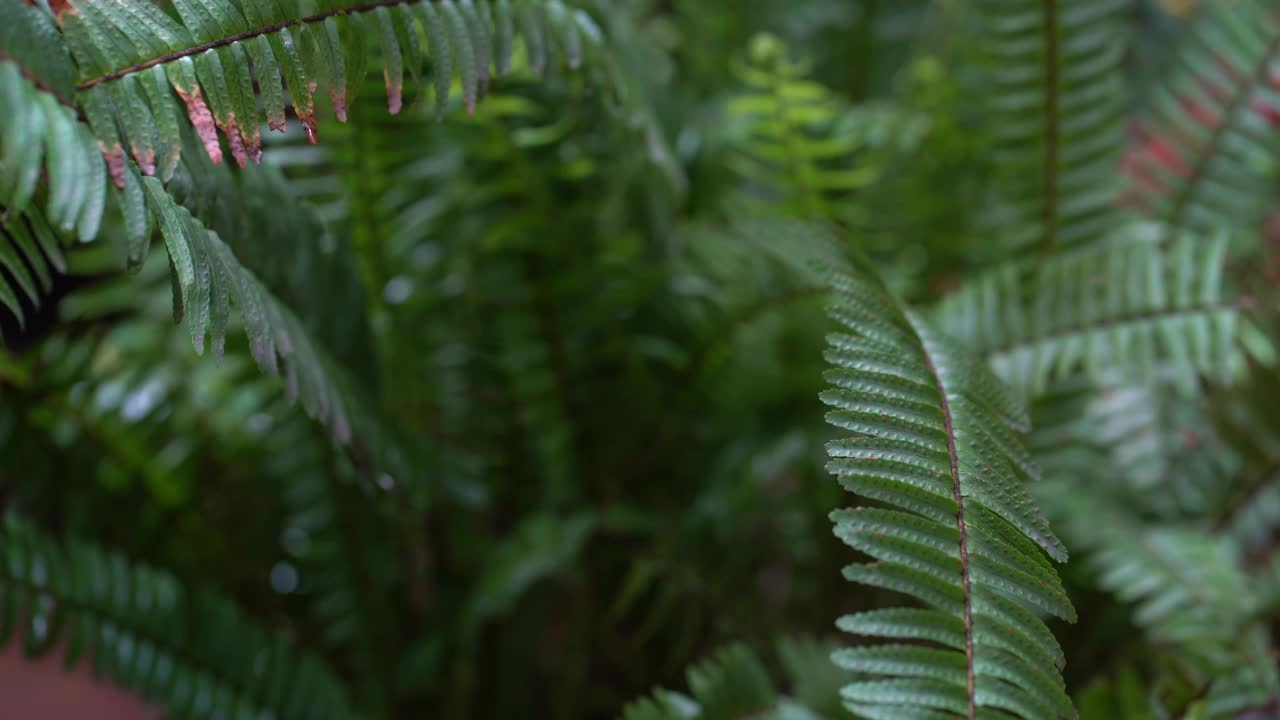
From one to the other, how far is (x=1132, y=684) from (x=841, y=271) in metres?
0.32

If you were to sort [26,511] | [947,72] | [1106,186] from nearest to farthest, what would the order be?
[26,511]
[1106,186]
[947,72]

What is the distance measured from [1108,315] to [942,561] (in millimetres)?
390

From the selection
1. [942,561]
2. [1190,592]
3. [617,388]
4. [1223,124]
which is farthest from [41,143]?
[1223,124]

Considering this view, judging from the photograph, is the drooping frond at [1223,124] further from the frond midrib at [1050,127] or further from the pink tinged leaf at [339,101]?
the pink tinged leaf at [339,101]

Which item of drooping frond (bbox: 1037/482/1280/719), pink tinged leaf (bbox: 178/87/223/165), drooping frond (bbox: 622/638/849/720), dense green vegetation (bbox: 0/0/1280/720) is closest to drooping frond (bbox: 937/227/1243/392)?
dense green vegetation (bbox: 0/0/1280/720)

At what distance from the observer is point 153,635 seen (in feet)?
2.32

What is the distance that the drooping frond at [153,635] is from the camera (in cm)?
67

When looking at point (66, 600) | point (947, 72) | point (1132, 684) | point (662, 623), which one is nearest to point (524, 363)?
point (662, 623)

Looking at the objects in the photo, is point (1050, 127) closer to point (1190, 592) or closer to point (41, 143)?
point (1190, 592)

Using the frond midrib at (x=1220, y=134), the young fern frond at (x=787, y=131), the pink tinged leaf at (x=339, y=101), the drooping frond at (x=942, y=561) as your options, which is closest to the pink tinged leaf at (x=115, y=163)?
the pink tinged leaf at (x=339, y=101)

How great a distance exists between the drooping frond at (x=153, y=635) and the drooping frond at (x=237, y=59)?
0.37m

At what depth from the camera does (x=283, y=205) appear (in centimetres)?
61

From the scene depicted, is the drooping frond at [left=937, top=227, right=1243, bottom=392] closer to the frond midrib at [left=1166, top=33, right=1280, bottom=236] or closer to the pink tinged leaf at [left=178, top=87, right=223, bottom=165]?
the frond midrib at [left=1166, top=33, right=1280, bottom=236]

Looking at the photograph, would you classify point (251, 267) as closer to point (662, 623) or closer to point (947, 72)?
point (662, 623)
